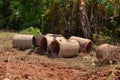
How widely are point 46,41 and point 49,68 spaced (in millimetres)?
2849

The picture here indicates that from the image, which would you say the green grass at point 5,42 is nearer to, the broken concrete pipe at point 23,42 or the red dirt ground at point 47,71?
the broken concrete pipe at point 23,42

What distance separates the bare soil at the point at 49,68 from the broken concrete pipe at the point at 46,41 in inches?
15.1

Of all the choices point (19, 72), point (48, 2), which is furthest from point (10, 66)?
point (48, 2)

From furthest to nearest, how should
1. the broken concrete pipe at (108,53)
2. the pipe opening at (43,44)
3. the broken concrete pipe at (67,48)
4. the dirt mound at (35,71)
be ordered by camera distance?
the pipe opening at (43,44) → the broken concrete pipe at (67,48) → the broken concrete pipe at (108,53) → the dirt mound at (35,71)

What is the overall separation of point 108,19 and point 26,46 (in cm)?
360

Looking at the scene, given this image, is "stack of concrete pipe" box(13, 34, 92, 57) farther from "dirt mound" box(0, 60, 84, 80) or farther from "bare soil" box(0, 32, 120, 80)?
"dirt mound" box(0, 60, 84, 80)

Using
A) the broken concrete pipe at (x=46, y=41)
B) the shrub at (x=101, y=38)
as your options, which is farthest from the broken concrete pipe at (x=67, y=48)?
the shrub at (x=101, y=38)

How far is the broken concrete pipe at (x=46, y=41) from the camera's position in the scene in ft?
37.3

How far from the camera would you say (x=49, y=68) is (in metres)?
9.04

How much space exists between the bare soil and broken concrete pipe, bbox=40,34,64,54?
38 centimetres

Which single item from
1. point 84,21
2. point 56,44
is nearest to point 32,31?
point 84,21

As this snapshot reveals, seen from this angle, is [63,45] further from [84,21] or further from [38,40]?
[84,21]

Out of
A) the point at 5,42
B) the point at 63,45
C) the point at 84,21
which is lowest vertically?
the point at 5,42

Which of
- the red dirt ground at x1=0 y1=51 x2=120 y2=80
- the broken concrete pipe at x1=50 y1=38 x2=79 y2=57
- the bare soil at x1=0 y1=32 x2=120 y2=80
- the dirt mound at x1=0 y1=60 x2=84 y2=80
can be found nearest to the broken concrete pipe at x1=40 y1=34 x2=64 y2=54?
the broken concrete pipe at x1=50 y1=38 x2=79 y2=57
